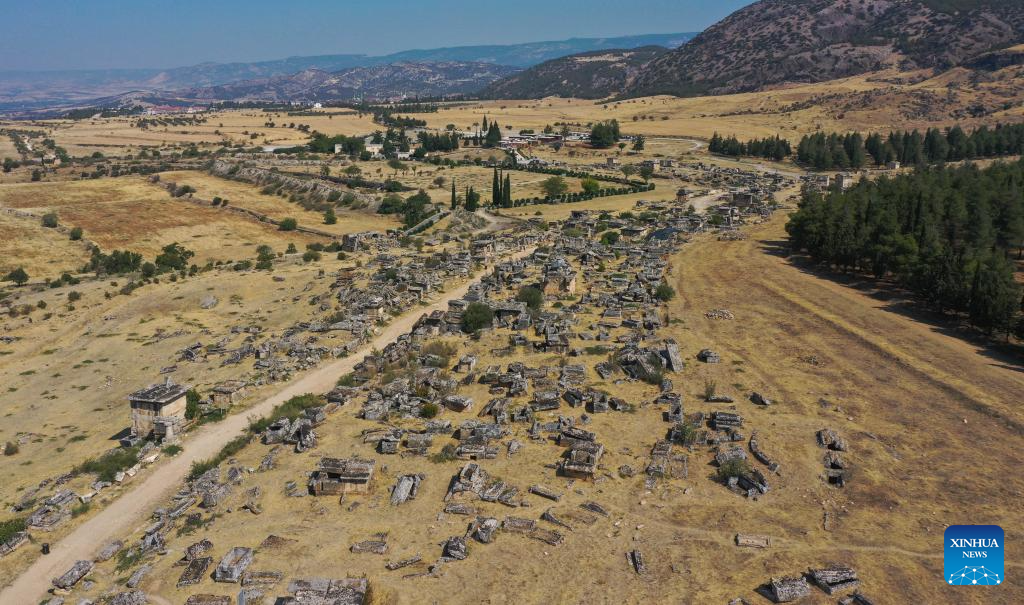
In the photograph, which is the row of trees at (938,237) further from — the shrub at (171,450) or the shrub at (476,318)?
the shrub at (171,450)

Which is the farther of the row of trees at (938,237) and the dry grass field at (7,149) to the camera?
the dry grass field at (7,149)

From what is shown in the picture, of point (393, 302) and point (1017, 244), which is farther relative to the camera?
point (1017, 244)

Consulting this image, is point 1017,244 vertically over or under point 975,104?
under

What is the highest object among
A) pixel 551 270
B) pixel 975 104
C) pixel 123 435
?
pixel 975 104

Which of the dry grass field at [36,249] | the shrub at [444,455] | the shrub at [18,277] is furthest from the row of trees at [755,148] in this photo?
the shrub at [18,277]

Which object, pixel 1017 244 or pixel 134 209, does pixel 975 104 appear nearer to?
pixel 1017 244

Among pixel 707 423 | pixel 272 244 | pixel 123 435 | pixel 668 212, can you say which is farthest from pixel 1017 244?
pixel 272 244

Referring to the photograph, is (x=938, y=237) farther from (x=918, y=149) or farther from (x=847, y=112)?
(x=847, y=112)
